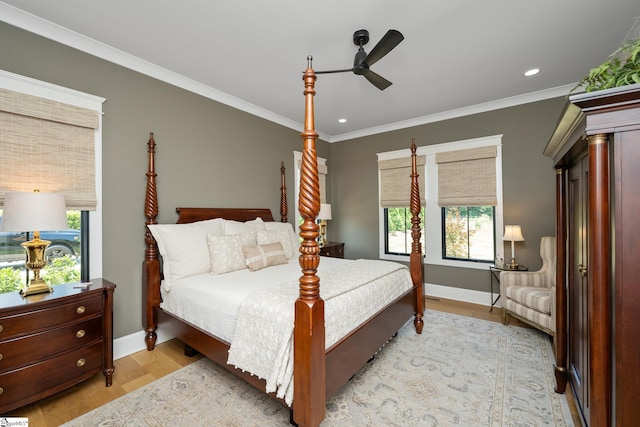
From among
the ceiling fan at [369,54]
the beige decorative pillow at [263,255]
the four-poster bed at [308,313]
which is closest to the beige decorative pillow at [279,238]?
the four-poster bed at [308,313]

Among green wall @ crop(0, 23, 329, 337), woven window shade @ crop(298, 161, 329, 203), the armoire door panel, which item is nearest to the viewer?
the armoire door panel

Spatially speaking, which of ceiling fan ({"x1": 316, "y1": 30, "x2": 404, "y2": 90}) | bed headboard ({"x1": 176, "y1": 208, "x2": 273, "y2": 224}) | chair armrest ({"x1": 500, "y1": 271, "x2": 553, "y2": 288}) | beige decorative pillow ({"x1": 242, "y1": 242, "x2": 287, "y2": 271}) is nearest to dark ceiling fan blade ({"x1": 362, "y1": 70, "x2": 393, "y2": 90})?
ceiling fan ({"x1": 316, "y1": 30, "x2": 404, "y2": 90})

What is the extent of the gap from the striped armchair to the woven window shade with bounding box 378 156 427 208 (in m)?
1.64

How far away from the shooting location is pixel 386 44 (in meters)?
1.94

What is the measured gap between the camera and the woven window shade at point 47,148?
2070mm

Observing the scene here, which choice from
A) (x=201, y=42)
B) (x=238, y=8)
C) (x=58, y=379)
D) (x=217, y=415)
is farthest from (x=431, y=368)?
(x=201, y=42)

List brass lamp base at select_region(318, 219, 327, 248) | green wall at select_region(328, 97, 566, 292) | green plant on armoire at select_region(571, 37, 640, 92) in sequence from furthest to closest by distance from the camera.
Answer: brass lamp base at select_region(318, 219, 327, 248)
green wall at select_region(328, 97, 566, 292)
green plant on armoire at select_region(571, 37, 640, 92)

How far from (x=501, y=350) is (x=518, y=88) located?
120 inches

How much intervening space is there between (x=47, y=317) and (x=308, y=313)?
5.88ft

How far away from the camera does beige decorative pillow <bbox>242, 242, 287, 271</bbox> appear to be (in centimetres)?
283

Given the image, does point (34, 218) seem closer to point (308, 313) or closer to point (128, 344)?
point (128, 344)

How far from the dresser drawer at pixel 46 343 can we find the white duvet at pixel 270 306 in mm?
596

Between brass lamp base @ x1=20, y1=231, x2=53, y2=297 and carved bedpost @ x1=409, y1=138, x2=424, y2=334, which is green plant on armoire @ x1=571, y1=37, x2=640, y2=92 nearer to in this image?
carved bedpost @ x1=409, y1=138, x2=424, y2=334

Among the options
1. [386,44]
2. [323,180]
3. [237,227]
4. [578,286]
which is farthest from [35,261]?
[323,180]
